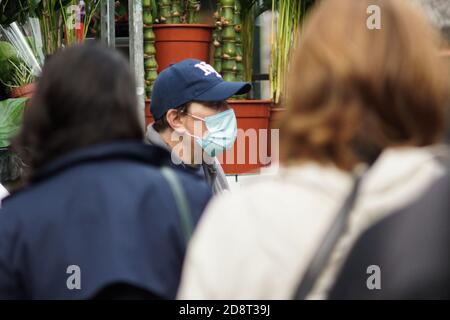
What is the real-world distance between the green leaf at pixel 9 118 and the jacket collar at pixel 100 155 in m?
4.02

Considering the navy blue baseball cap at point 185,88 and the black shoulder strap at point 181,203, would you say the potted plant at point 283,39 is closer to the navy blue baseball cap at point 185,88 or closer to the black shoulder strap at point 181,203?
the navy blue baseball cap at point 185,88

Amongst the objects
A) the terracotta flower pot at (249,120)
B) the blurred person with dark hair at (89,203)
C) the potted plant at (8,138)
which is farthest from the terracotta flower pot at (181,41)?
the blurred person with dark hair at (89,203)

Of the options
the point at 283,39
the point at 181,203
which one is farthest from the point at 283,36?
the point at 181,203

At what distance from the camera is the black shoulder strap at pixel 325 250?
1.94 meters

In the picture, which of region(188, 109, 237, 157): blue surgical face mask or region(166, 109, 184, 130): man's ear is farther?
region(188, 109, 237, 157): blue surgical face mask

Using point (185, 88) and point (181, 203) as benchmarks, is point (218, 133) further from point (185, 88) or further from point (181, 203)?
point (181, 203)

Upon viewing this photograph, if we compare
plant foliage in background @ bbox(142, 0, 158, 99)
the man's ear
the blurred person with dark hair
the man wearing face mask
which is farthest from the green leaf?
the blurred person with dark hair

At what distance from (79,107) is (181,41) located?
16.1 ft

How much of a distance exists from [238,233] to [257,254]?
0.05m

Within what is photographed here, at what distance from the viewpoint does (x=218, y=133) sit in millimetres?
4770

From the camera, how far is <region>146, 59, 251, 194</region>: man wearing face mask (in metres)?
4.57

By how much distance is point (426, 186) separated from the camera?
1.90 meters

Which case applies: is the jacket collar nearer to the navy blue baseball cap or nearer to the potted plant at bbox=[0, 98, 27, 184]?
the navy blue baseball cap

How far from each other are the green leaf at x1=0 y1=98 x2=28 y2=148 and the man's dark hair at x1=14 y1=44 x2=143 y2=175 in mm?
3991
